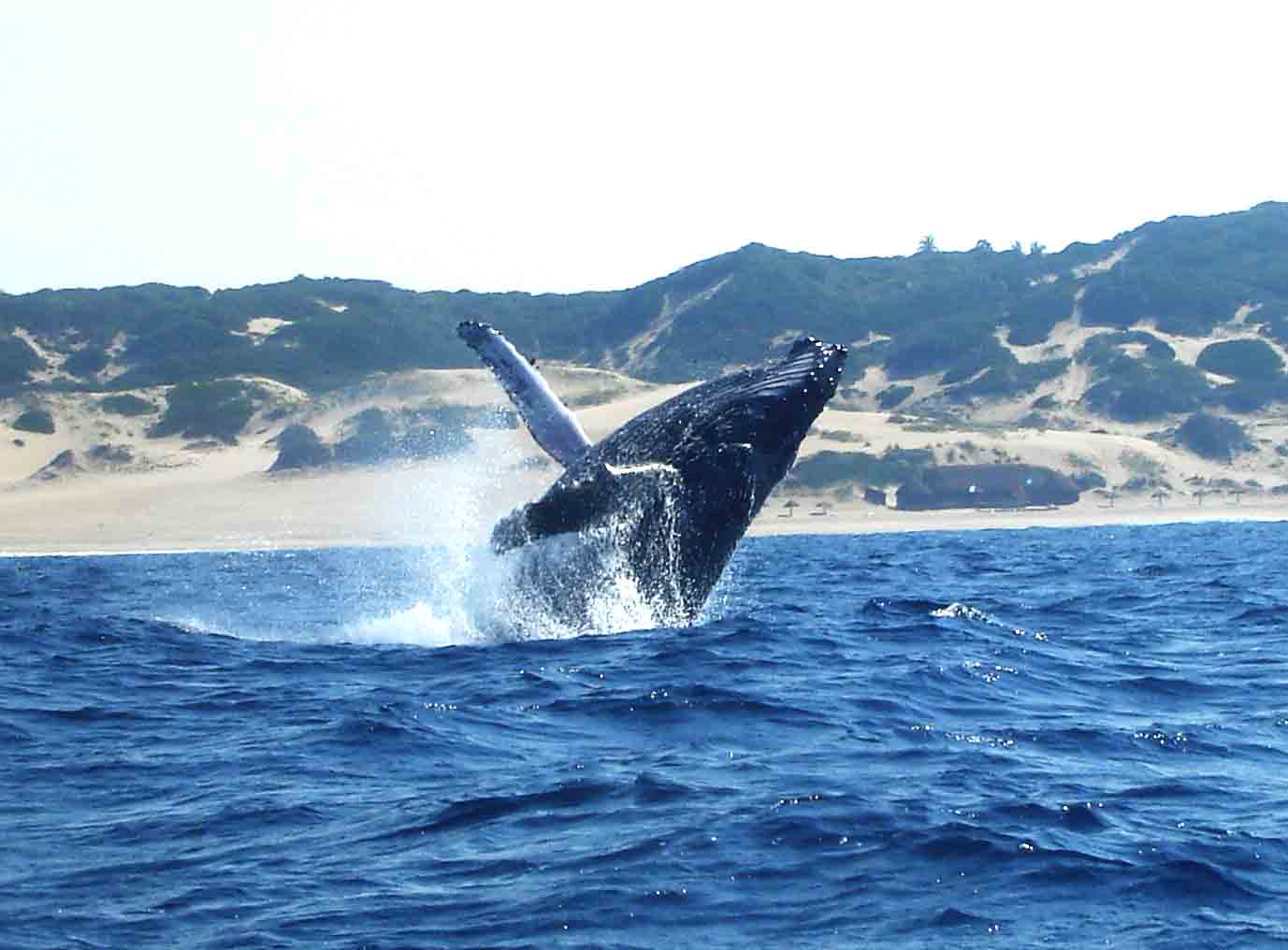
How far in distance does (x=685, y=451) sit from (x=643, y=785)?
439 centimetres

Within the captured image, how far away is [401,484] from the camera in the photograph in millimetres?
62375

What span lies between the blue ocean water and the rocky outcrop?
151 feet

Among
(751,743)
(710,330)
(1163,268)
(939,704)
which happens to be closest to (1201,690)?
(939,704)

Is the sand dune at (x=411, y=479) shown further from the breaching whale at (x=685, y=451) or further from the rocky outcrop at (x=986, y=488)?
the breaching whale at (x=685, y=451)

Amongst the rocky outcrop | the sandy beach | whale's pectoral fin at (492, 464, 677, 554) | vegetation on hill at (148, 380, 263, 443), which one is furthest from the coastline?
whale's pectoral fin at (492, 464, 677, 554)

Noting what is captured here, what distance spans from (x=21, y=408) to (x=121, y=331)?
19217 millimetres

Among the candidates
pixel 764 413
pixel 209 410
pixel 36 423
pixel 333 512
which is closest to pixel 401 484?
pixel 333 512

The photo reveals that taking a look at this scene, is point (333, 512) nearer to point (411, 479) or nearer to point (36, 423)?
point (411, 479)

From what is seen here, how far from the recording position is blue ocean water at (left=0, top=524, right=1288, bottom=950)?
6441 millimetres

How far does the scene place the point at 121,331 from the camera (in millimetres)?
92438

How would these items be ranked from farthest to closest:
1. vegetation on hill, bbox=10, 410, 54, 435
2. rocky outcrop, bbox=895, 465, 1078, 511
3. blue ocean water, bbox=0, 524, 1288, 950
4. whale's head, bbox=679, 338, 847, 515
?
vegetation on hill, bbox=10, 410, 54, 435 < rocky outcrop, bbox=895, 465, 1078, 511 < whale's head, bbox=679, 338, 847, 515 < blue ocean water, bbox=0, 524, 1288, 950

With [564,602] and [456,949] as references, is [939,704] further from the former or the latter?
[456,949]

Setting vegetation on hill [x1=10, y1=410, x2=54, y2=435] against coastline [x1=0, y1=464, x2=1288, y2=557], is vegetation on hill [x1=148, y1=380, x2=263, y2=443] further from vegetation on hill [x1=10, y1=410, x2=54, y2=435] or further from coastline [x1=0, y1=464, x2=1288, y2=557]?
coastline [x1=0, y1=464, x2=1288, y2=557]

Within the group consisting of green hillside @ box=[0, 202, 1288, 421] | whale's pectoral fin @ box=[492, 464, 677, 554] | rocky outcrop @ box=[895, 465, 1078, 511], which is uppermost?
green hillside @ box=[0, 202, 1288, 421]
